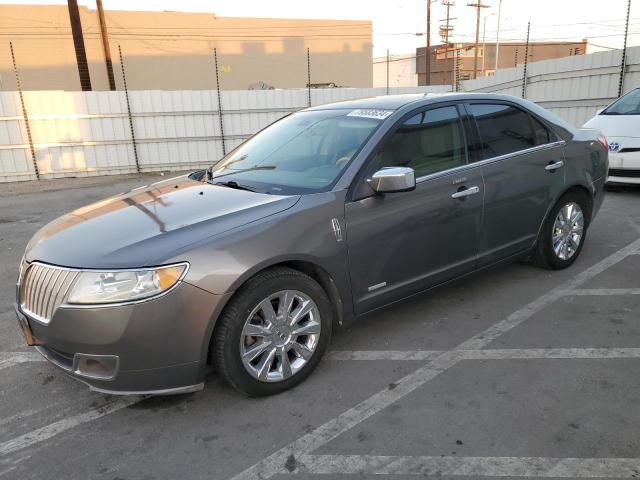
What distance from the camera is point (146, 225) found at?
2.88m

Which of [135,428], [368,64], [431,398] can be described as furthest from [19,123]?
[368,64]

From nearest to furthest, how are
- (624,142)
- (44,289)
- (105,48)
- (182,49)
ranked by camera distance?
(44,289)
(624,142)
(105,48)
(182,49)

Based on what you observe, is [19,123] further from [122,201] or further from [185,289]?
[185,289]

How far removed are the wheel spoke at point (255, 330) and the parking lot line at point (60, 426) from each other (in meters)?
0.82

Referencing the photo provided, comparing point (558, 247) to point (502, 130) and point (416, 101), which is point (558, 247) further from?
point (416, 101)

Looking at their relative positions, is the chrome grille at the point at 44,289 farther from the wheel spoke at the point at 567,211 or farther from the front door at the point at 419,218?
the wheel spoke at the point at 567,211

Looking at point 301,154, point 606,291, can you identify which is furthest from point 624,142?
point 301,154

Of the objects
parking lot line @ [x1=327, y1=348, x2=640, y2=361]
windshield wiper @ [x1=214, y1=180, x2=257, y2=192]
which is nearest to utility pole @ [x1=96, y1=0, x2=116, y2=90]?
windshield wiper @ [x1=214, y1=180, x2=257, y2=192]

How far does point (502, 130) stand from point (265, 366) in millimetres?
2690

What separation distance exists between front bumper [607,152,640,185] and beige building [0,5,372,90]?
28.9m

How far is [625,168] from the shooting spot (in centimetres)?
746

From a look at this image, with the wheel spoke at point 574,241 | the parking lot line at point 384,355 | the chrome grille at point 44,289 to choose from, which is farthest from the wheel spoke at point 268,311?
the wheel spoke at point 574,241

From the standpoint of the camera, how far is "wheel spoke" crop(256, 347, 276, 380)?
2885 millimetres

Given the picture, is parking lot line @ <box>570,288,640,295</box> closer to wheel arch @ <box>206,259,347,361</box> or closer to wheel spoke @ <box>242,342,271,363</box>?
wheel arch @ <box>206,259,347,361</box>
